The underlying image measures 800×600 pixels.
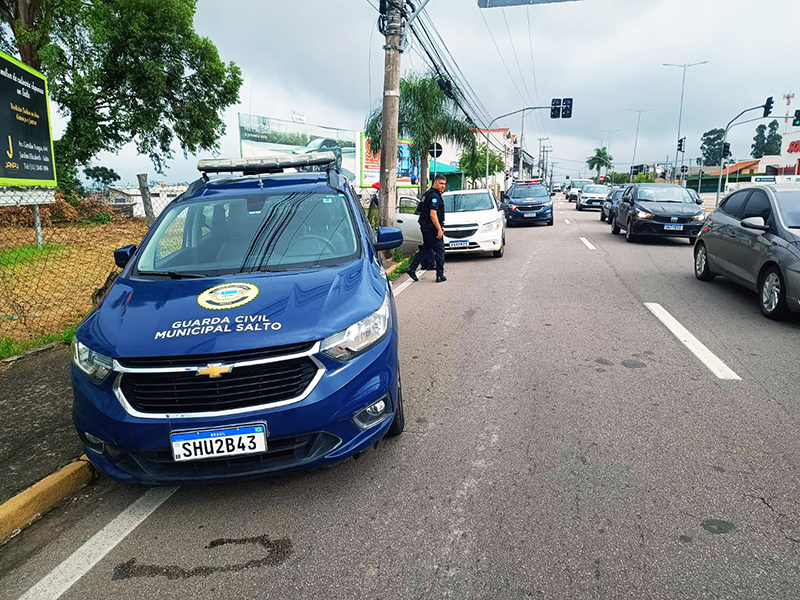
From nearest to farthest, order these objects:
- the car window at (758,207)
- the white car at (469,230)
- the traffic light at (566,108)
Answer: the car window at (758,207) < the white car at (469,230) < the traffic light at (566,108)

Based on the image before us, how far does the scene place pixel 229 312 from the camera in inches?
125

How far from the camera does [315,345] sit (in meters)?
2.96

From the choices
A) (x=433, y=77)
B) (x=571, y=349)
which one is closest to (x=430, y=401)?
(x=571, y=349)

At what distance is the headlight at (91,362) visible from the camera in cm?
299

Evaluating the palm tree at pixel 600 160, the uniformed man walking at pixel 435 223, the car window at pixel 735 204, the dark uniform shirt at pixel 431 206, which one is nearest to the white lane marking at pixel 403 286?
the uniformed man walking at pixel 435 223

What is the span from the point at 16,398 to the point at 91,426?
7.00ft

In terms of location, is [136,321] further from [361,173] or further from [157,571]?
[361,173]

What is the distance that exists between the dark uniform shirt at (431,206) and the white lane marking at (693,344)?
3.76m

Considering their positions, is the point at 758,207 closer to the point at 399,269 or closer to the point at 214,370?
the point at 399,269

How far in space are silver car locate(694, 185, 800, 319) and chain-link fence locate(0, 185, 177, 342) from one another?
751 cm

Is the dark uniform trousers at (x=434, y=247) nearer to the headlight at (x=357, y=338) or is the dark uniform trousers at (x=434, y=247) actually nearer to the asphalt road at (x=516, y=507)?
the asphalt road at (x=516, y=507)

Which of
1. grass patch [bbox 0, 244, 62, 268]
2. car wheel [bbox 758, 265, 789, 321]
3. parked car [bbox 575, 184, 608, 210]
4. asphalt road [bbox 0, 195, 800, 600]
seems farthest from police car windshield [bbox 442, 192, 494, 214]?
parked car [bbox 575, 184, 608, 210]

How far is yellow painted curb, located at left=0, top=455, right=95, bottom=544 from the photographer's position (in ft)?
9.87

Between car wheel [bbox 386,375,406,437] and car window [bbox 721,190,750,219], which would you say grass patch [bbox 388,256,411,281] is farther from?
car wheel [bbox 386,375,406,437]
